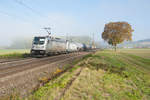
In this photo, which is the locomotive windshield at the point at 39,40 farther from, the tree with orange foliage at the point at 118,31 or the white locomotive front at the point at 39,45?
the tree with orange foliage at the point at 118,31

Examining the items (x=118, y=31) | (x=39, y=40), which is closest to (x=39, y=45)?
(x=39, y=40)

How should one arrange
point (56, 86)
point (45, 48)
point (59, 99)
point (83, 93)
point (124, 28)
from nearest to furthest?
point (59, 99) → point (83, 93) → point (56, 86) → point (45, 48) → point (124, 28)

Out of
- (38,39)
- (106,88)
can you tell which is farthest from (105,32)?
(106,88)

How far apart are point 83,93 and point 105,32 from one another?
3806 centimetres

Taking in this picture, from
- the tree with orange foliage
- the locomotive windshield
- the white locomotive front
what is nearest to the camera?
the white locomotive front

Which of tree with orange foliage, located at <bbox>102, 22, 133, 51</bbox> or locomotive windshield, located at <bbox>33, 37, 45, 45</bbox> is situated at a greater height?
tree with orange foliage, located at <bbox>102, 22, 133, 51</bbox>

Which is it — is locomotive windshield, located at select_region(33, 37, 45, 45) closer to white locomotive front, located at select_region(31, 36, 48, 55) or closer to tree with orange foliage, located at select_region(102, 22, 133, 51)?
white locomotive front, located at select_region(31, 36, 48, 55)

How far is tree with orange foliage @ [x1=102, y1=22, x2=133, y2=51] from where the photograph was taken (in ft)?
117

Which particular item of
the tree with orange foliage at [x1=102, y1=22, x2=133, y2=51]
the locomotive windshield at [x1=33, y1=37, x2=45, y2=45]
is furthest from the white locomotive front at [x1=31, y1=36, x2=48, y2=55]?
the tree with orange foliage at [x1=102, y1=22, x2=133, y2=51]

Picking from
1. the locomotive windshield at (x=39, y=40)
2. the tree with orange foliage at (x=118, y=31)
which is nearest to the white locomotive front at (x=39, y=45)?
the locomotive windshield at (x=39, y=40)

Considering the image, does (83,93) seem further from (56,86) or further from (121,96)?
(121,96)

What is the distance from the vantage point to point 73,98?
12.8 ft

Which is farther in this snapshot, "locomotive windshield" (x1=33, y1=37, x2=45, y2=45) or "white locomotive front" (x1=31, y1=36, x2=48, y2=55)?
"locomotive windshield" (x1=33, y1=37, x2=45, y2=45)

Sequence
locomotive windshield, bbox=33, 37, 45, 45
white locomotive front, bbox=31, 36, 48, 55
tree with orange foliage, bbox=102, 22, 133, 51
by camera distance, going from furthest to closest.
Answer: tree with orange foliage, bbox=102, 22, 133, 51
locomotive windshield, bbox=33, 37, 45, 45
white locomotive front, bbox=31, 36, 48, 55
